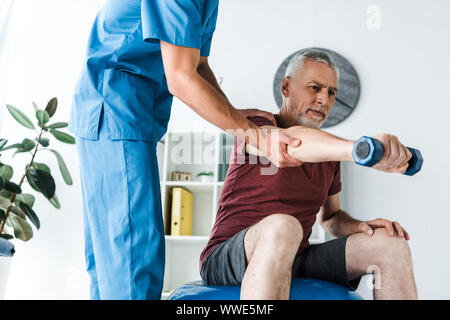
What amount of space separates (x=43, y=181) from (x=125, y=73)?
1.39 meters

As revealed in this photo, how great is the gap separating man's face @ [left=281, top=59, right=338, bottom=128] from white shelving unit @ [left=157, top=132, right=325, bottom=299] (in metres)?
0.93

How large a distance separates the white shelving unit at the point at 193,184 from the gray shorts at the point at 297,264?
1.15 m

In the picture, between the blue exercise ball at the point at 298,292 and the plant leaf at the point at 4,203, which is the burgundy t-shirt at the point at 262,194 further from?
the plant leaf at the point at 4,203

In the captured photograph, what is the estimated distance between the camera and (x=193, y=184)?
224cm

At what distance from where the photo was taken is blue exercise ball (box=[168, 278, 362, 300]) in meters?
0.89

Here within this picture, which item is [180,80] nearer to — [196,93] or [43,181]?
[196,93]

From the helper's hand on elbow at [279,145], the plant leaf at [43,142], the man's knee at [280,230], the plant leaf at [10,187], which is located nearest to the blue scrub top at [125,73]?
the helper's hand on elbow at [279,145]

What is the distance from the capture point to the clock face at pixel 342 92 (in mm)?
2471

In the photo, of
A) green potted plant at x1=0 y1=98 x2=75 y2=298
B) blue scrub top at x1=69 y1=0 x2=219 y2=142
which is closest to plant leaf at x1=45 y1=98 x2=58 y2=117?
green potted plant at x1=0 y1=98 x2=75 y2=298

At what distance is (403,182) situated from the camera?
238 centimetres

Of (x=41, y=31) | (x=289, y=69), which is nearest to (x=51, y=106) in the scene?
(x=41, y=31)

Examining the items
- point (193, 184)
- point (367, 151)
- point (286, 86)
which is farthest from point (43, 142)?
point (367, 151)
